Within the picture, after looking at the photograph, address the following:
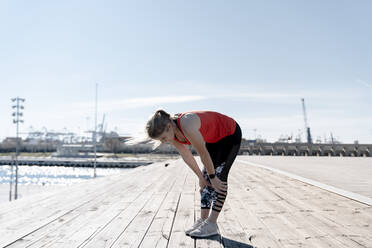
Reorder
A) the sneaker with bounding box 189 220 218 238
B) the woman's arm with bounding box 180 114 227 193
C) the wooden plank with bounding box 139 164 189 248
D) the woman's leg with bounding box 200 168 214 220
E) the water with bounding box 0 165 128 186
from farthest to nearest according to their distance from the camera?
the water with bounding box 0 165 128 186, the woman's leg with bounding box 200 168 214 220, the sneaker with bounding box 189 220 218 238, the wooden plank with bounding box 139 164 189 248, the woman's arm with bounding box 180 114 227 193

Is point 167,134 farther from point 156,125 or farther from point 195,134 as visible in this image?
point 195,134

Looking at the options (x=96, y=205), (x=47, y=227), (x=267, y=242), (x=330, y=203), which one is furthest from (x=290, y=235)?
(x=96, y=205)

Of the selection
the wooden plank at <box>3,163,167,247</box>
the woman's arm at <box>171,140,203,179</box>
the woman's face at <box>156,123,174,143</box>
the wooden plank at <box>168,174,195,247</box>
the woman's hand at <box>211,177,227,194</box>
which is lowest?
the wooden plank at <box>168,174,195,247</box>

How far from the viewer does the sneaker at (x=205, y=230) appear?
7.77 ft

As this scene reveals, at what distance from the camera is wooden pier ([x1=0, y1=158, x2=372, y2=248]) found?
2295 millimetres

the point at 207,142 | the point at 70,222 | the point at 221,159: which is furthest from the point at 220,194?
the point at 70,222

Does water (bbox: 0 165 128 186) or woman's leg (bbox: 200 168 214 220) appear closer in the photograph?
woman's leg (bbox: 200 168 214 220)

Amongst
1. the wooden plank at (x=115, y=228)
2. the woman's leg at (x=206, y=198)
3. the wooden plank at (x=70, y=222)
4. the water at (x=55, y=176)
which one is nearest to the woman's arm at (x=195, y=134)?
the woman's leg at (x=206, y=198)

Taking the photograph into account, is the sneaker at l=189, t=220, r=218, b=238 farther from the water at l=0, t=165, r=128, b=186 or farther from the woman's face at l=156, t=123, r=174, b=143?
the water at l=0, t=165, r=128, b=186

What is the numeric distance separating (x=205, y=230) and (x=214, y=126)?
0.84 m

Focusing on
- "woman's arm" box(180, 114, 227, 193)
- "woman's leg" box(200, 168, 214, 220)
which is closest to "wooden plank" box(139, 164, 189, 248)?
"woman's leg" box(200, 168, 214, 220)

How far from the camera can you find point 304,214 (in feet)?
10.4

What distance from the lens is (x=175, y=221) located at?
2932 millimetres

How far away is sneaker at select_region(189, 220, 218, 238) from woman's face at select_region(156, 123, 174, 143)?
0.78m
